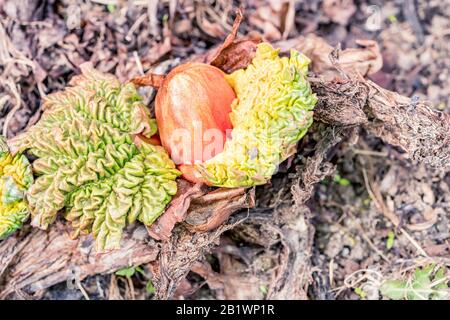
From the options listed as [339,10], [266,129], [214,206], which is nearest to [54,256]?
[214,206]

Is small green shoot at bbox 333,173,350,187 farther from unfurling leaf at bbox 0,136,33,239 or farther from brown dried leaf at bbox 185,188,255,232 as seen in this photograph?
unfurling leaf at bbox 0,136,33,239

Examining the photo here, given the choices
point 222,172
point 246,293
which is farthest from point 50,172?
point 246,293

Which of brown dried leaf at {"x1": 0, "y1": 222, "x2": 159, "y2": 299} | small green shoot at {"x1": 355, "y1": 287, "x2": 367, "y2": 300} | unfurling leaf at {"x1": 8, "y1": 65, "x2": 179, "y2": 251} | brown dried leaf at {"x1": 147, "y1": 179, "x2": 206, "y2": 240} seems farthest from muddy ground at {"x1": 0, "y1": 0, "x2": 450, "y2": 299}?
unfurling leaf at {"x1": 8, "y1": 65, "x2": 179, "y2": 251}

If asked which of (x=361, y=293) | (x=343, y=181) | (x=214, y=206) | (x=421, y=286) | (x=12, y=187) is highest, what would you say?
(x=12, y=187)

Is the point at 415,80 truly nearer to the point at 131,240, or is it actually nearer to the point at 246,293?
the point at 246,293

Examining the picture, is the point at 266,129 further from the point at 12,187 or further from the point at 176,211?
the point at 12,187

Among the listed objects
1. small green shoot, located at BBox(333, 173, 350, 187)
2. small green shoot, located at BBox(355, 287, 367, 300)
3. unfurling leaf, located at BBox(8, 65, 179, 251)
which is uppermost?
unfurling leaf, located at BBox(8, 65, 179, 251)
